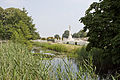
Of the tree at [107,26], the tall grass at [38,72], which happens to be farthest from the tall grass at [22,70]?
the tree at [107,26]

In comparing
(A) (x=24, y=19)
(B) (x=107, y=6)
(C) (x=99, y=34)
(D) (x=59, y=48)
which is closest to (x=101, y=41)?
(C) (x=99, y=34)

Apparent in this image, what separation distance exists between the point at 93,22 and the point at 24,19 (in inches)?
779

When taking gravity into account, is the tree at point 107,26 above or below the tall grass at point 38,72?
above

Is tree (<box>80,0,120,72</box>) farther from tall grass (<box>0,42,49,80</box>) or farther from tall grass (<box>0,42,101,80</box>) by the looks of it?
tall grass (<box>0,42,49,80</box>)

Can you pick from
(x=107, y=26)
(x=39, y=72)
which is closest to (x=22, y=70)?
(x=39, y=72)

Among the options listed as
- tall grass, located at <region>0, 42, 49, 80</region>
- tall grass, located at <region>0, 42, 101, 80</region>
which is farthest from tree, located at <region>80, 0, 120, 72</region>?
tall grass, located at <region>0, 42, 49, 80</region>

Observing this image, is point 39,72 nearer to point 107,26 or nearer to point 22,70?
point 22,70

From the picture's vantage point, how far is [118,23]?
6.36 metres

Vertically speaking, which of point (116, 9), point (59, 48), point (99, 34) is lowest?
point (59, 48)

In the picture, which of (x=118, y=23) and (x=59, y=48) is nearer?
(x=118, y=23)

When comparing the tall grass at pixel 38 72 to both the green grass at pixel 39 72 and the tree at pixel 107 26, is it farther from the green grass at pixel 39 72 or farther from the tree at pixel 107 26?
the tree at pixel 107 26

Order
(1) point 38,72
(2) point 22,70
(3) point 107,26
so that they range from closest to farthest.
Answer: (1) point 38,72
(2) point 22,70
(3) point 107,26

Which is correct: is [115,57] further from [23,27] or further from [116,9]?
[23,27]

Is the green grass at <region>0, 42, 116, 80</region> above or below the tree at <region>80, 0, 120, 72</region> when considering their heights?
below
